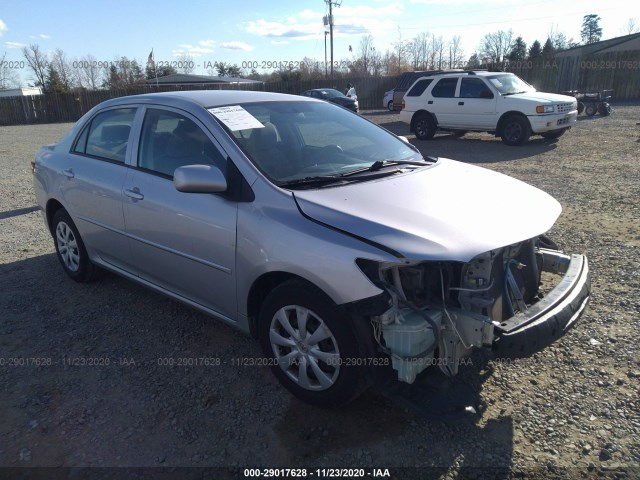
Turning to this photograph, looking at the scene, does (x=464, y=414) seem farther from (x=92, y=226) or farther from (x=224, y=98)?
(x=92, y=226)

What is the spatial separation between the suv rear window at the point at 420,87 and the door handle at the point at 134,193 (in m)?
A: 12.4

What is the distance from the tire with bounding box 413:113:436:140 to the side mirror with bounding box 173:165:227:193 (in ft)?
41.2

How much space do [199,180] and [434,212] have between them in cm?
138

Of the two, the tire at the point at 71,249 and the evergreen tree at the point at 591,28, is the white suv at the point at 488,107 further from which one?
the evergreen tree at the point at 591,28

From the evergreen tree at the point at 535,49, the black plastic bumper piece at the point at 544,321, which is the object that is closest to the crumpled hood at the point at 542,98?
the black plastic bumper piece at the point at 544,321

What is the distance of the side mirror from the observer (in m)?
2.89

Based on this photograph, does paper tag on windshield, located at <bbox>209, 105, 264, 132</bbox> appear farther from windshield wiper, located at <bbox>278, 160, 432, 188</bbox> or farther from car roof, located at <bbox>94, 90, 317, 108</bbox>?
windshield wiper, located at <bbox>278, 160, 432, 188</bbox>

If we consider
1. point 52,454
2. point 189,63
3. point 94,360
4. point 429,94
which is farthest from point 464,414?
point 189,63

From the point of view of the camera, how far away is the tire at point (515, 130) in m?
12.3

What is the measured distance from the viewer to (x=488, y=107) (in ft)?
42.1

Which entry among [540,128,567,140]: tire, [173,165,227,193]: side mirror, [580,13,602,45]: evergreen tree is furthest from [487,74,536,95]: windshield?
[580,13,602,45]: evergreen tree

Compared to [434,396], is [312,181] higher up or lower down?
higher up

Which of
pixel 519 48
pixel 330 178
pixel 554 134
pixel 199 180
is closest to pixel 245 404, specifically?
pixel 199 180

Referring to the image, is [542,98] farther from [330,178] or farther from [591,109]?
[330,178]
